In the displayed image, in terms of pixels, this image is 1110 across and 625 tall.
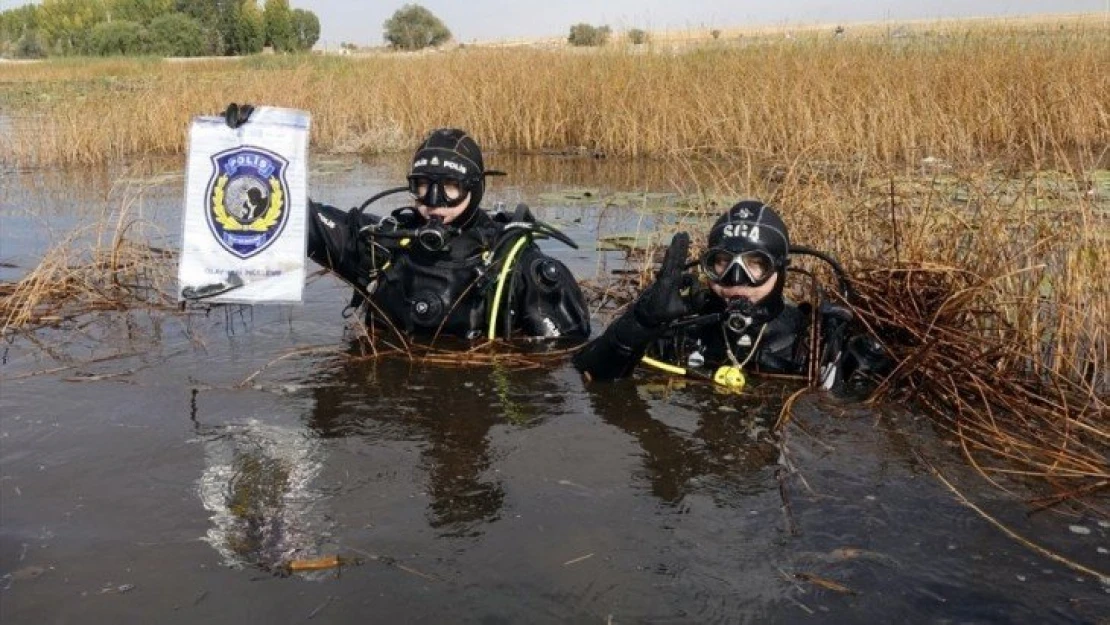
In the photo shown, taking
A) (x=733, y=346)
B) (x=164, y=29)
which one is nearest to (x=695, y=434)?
(x=733, y=346)

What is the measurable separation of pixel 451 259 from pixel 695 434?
155 cm

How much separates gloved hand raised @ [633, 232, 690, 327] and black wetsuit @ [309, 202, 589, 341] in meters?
0.97

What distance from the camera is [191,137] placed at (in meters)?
4.32

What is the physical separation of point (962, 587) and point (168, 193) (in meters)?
9.84

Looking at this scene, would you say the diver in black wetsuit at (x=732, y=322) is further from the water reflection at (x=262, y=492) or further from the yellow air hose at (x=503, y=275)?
the water reflection at (x=262, y=492)

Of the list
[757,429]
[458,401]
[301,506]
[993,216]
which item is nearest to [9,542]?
[301,506]

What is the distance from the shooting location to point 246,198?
4.34 metres

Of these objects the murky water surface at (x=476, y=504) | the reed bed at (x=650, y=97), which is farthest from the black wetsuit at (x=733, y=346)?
the reed bed at (x=650, y=97)

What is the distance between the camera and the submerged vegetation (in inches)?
166

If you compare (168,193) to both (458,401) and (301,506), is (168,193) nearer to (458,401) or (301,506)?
(458,401)

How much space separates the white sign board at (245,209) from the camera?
4.33 meters

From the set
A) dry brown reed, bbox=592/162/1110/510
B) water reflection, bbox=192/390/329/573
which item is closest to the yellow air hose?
water reflection, bbox=192/390/329/573

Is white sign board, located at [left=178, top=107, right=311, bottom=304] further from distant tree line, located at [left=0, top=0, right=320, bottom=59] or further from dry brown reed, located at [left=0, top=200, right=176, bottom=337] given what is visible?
distant tree line, located at [left=0, top=0, right=320, bottom=59]

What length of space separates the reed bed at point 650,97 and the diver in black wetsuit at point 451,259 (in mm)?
4217
